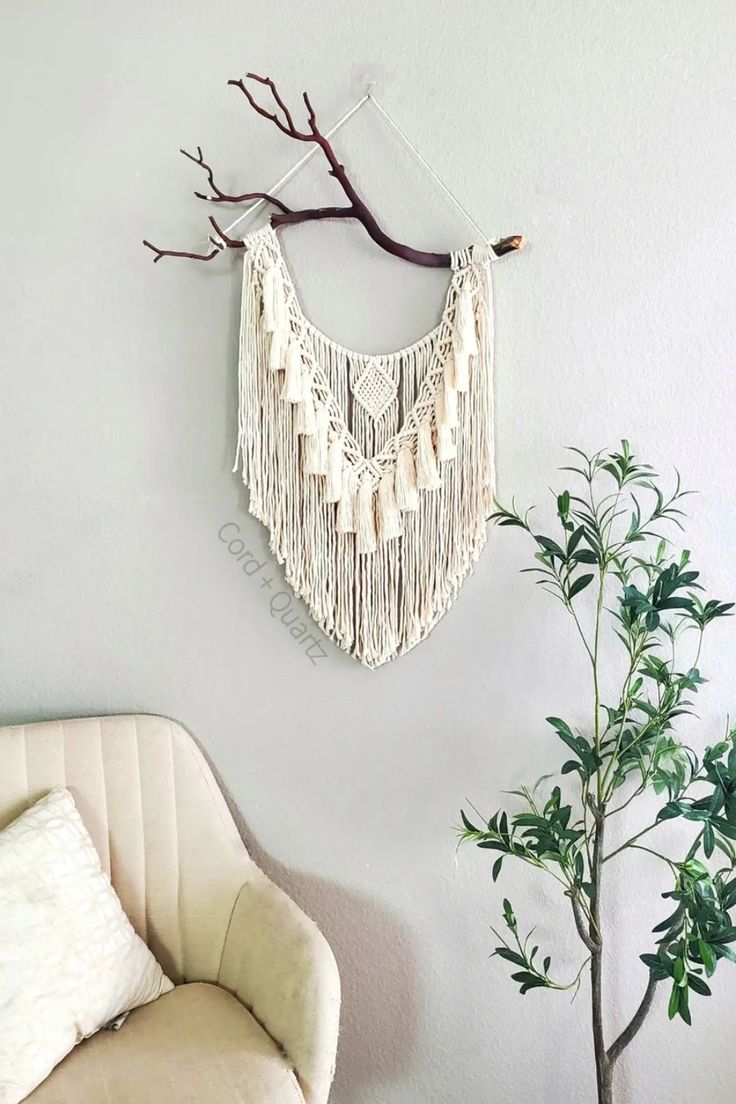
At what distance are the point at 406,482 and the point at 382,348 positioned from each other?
0.24 metres

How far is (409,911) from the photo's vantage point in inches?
66.6

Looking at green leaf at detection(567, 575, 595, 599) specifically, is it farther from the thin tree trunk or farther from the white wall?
the thin tree trunk

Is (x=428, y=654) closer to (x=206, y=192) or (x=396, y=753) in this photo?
(x=396, y=753)

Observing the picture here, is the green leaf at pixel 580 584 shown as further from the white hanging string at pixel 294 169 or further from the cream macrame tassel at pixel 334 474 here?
the white hanging string at pixel 294 169

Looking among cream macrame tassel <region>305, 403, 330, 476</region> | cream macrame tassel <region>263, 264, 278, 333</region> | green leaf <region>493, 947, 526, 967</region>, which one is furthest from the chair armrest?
cream macrame tassel <region>263, 264, 278, 333</region>

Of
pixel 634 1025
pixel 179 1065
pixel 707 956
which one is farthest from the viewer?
pixel 634 1025

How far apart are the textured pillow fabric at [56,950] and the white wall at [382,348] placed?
302 millimetres

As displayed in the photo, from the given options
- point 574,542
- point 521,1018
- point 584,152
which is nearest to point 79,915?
point 521,1018

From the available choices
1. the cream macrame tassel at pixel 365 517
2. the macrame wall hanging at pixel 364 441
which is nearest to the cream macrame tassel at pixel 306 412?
the macrame wall hanging at pixel 364 441

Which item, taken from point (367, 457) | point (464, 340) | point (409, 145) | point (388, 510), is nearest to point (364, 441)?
point (367, 457)

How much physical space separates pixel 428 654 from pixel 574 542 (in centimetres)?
39

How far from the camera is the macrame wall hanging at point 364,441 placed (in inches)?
61.6

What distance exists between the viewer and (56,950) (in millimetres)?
1388

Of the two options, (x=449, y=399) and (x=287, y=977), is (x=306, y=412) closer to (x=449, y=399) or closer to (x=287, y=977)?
(x=449, y=399)
